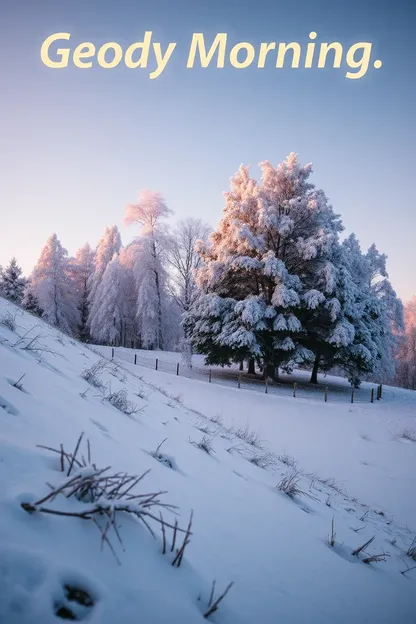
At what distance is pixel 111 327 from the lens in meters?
30.8

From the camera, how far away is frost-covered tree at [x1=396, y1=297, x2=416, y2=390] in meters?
47.7

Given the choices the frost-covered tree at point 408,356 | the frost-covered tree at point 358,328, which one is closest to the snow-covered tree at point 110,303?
the frost-covered tree at point 358,328

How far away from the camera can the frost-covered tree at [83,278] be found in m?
37.0

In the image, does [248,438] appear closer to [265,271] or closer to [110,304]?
[265,271]

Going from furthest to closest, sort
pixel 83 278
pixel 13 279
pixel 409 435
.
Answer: pixel 83 278 < pixel 13 279 < pixel 409 435

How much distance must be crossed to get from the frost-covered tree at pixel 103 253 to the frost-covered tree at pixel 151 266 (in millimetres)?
9821

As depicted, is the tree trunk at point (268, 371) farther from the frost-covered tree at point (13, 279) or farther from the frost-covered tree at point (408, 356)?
the frost-covered tree at point (408, 356)

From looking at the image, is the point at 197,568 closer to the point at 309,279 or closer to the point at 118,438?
the point at 118,438

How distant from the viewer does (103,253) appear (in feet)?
123

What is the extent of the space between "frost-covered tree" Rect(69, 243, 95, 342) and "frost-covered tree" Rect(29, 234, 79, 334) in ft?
7.13

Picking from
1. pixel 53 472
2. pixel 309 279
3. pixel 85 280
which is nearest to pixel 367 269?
pixel 309 279

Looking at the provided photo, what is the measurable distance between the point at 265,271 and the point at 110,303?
2052 cm

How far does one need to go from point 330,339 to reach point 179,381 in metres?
7.97

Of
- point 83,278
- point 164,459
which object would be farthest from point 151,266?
point 164,459
